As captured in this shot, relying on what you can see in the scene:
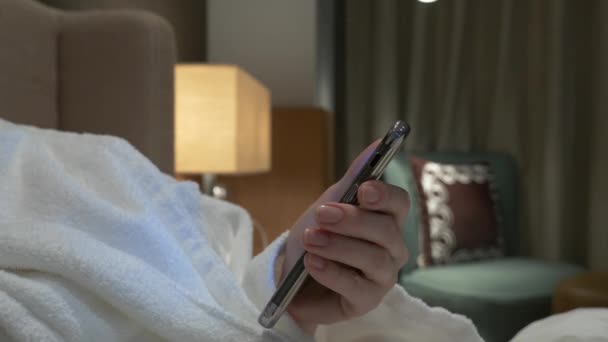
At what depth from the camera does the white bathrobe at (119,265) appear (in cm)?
40

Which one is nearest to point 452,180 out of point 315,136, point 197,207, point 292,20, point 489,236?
point 489,236

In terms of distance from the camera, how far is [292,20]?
214cm

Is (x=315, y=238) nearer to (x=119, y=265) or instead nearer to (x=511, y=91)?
(x=119, y=265)

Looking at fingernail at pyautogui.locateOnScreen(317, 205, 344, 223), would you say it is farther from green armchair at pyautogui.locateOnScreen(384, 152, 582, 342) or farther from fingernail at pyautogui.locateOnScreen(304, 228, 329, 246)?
green armchair at pyautogui.locateOnScreen(384, 152, 582, 342)

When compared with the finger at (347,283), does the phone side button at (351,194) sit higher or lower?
higher

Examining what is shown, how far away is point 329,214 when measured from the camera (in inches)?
15.8

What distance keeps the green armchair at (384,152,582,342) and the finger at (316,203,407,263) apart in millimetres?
1099

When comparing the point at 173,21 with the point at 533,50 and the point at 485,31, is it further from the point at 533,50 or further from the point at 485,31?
the point at 533,50

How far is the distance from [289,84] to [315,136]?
39 cm

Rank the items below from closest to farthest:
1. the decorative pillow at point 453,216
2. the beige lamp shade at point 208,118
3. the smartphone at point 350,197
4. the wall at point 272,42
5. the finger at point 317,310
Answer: the smartphone at point 350,197
the finger at point 317,310
the beige lamp shade at point 208,118
the decorative pillow at point 453,216
the wall at point 272,42

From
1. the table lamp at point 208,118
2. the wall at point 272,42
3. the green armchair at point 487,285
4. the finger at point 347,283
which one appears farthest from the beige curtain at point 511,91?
the finger at point 347,283

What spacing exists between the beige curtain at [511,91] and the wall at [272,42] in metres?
0.54

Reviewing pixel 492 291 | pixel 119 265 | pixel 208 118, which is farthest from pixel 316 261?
pixel 492 291

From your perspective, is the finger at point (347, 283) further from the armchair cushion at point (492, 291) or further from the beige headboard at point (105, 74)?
the armchair cushion at point (492, 291)
